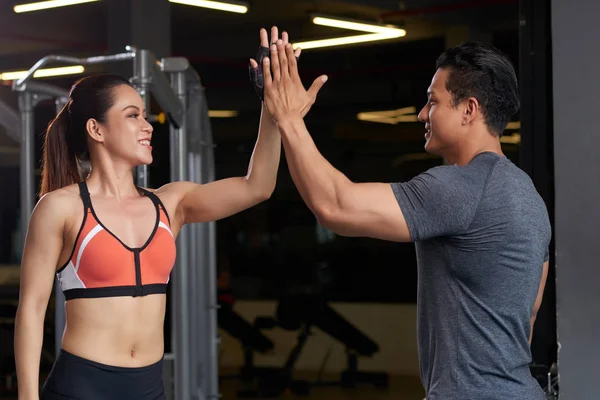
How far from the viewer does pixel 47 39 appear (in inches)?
350

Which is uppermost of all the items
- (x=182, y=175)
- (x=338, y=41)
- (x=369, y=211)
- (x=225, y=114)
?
(x=338, y=41)

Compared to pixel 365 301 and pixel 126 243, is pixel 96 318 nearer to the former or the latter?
pixel 126 243

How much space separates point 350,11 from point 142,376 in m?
6.74

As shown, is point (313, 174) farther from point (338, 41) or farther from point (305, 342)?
point (338, 41)

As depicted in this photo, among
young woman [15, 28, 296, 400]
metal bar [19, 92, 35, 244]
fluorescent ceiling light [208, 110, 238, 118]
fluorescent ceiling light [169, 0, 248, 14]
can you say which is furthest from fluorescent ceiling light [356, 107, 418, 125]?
young woman [15, 28, 296, 400]

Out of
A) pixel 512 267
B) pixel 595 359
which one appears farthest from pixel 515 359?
pixel 595 359

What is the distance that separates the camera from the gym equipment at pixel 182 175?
3449mm

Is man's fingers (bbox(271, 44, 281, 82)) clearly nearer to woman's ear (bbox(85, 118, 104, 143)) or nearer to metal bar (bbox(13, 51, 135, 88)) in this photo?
woman's ear (bbox(85, 118, 104, 143))

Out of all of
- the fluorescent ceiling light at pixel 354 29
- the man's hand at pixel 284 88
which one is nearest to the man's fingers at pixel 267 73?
the man's hand at pixel 284 88

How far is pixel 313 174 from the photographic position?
1.61 m

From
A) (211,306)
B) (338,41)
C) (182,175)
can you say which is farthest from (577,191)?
(338,41)

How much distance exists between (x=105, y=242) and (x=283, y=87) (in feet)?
2.01

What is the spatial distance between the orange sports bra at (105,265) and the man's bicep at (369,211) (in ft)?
2.03

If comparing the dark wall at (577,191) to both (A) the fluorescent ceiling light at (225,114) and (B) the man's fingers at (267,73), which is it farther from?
Result: (A) the fluorescent ceiling light at (225,114)
